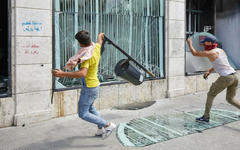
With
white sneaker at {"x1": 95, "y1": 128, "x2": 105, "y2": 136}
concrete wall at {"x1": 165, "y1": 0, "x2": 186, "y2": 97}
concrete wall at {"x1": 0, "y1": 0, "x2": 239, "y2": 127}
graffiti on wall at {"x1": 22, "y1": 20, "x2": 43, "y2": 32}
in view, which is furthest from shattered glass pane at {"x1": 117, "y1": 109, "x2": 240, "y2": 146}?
graffiti on wall at {"x1": 22, "y1": 20, "x2": 43, "y2": 32}

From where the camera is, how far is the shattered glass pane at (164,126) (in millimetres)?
4336

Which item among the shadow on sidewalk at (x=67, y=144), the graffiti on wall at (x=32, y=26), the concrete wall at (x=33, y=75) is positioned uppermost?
the graffiti on wall at (x=32, y=26)

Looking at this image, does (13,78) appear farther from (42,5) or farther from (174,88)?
(174,88)

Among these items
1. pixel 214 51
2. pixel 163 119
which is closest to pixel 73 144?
pixel 163 119

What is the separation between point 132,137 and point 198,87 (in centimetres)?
500

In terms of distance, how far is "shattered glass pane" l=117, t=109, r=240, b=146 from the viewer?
4.34 m

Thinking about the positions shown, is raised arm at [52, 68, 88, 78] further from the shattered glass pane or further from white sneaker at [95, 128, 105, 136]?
the shattered glass pane

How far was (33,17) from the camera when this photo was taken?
5.28 metres

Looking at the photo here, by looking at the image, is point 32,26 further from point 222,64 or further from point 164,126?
point 222,64

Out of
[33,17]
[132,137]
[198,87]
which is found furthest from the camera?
[198,87]

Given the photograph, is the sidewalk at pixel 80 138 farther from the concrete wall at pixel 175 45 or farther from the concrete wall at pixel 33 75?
the concrete wall at pixel 175 45

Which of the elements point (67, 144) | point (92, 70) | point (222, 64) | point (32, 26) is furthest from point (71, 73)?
point (222, 64)

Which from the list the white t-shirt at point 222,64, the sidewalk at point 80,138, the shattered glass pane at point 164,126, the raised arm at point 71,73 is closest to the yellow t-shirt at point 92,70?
the raised arm at point 71,73

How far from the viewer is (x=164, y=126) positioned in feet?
16.5
